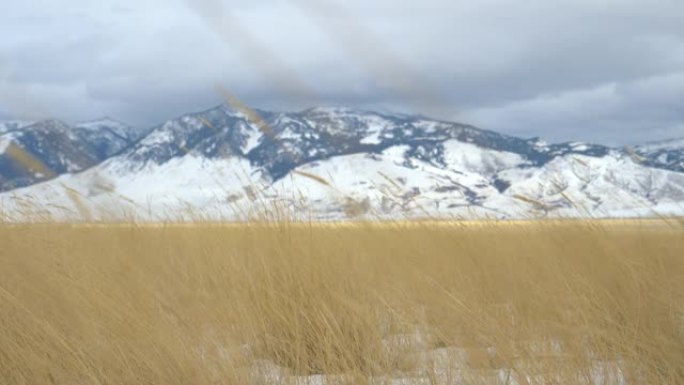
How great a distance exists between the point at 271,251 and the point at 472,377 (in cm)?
144

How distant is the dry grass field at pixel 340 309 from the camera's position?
9.63ft

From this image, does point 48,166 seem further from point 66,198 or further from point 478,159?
point 478,159

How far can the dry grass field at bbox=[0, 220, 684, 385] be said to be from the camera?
294 cm

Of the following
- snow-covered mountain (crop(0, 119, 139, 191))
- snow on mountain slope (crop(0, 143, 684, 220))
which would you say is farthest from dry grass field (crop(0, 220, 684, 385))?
snow-covered mountain (crop(0, 119, 139, 191))

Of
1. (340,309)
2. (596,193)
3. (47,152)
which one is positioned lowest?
(340,309)

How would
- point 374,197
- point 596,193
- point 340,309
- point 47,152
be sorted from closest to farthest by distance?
point 340,309 < point 47,152 < point 374,197 < point 596,193

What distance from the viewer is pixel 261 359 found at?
3.36 m

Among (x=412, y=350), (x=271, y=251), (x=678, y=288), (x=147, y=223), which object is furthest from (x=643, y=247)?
(x=147, y=223)

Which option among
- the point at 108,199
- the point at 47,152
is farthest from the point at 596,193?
the point at 47,152

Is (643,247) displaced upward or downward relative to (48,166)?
downward

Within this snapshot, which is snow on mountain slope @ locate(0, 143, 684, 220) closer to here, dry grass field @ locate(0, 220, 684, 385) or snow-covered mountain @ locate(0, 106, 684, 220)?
snow-covered mountain @ locate(0, 106, 684, 220)

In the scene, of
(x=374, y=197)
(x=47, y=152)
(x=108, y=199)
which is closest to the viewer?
(x=47, y=152)

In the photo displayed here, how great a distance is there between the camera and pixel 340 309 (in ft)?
11.7

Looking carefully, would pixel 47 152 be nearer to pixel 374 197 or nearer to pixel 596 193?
pixel 374 197
